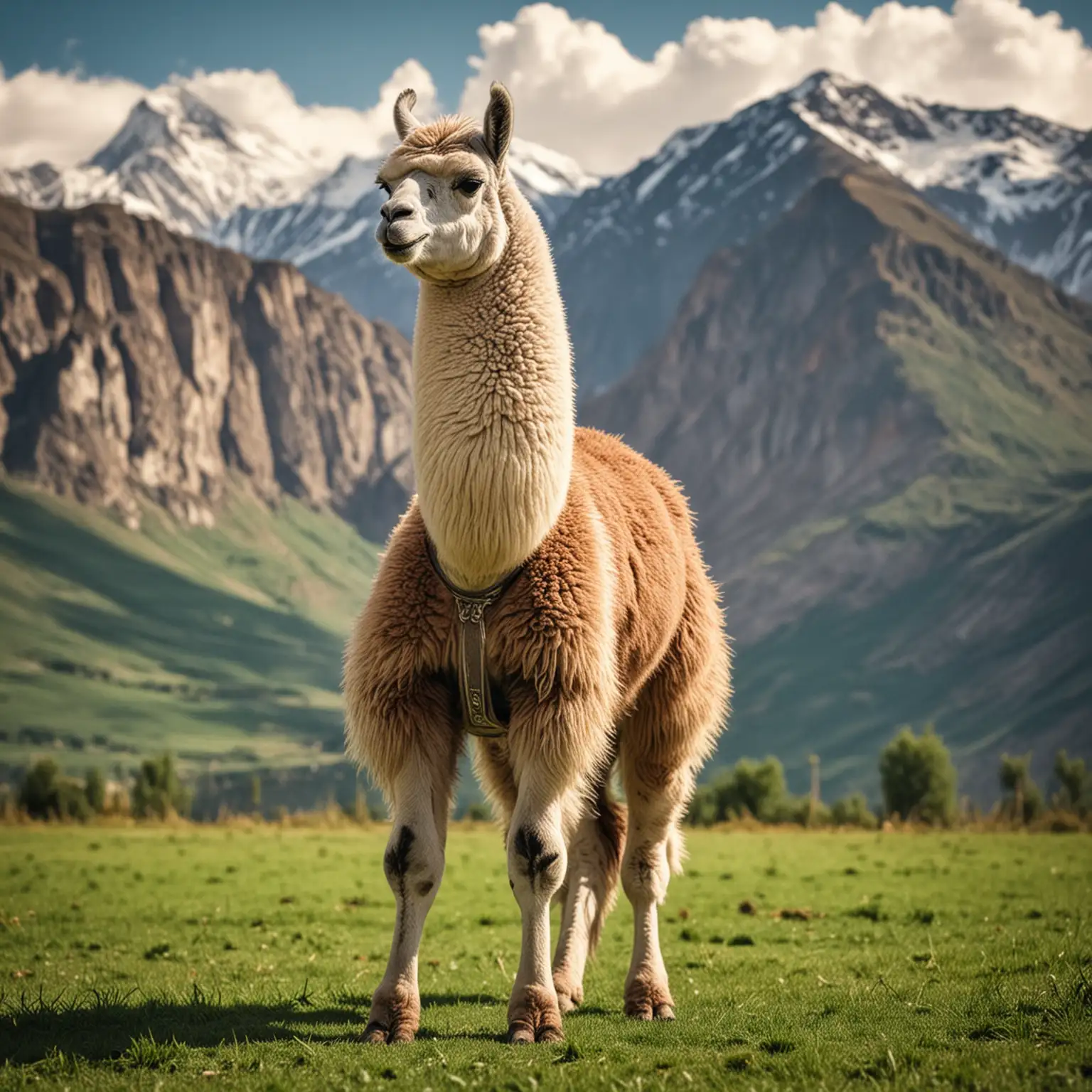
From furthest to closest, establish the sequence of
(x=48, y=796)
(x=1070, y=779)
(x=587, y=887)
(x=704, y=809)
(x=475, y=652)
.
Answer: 1. (x=1070, y=779)
2. (x=704, y=809)
3. (x=48, y=796)
4. (x=587, y=887)
5. (x=475, y=652)

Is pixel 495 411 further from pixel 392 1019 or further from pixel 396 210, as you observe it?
pixel 392 1019

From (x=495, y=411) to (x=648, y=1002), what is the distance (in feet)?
14.8

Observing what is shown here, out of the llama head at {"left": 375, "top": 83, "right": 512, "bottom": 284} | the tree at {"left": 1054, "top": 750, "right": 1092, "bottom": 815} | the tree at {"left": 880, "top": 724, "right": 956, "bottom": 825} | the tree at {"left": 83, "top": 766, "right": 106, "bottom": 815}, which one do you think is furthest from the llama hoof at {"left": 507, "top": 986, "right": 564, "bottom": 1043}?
the tree at {"left": 83, "top": 766, "right": 106, "bottom": 815}

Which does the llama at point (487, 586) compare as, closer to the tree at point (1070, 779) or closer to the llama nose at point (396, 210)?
the llama nose at point (396, 210)

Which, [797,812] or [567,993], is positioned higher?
[567,993]

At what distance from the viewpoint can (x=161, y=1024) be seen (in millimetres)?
9570

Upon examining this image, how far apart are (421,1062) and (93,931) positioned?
29.6ft

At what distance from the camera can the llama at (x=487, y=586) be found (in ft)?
30.1

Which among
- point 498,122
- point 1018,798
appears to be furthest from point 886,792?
point 498,122

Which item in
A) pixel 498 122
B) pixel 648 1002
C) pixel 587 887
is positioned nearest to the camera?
pixel 498 122

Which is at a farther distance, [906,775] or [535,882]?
[906,775]

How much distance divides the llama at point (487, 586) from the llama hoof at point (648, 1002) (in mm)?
13

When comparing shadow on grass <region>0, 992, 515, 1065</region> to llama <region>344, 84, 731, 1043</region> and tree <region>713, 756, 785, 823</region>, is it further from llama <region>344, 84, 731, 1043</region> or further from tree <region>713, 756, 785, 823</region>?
tree <region>713, 756, 785, 823</region>

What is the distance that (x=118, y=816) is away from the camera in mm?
38000
